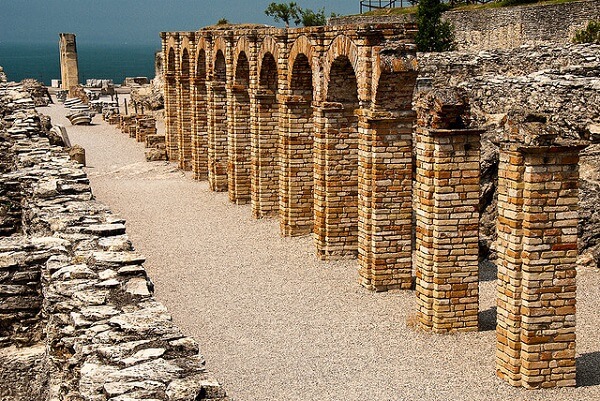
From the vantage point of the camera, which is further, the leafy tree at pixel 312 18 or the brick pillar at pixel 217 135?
the leafy tree at pixel 312 18

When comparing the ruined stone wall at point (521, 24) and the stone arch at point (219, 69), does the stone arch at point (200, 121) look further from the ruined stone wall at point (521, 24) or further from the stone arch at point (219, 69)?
the ruined stone wall at point (521, 24)

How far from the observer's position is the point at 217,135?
22344 millimetres

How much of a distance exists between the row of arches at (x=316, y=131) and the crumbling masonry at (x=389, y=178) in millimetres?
24

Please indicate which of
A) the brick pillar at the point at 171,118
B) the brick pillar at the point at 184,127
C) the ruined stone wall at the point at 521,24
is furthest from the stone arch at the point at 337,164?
the brick pillar at the point at 171,118

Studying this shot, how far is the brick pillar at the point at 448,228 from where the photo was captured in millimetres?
10430

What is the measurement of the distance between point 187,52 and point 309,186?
1060cm

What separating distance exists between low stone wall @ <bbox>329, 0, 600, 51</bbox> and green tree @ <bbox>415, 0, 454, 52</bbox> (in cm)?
51

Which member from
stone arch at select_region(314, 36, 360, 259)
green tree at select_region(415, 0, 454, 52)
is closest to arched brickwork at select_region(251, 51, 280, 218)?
stone arch at select_region(314, 36, 360, 259)

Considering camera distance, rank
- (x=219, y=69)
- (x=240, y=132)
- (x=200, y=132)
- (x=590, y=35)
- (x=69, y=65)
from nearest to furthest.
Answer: (x=240, y=132) < (x=219, y=69) < (x=200, y=132) < (x=590, y=35) < (x=69, y=65)

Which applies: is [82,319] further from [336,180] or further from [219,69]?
[219,69]

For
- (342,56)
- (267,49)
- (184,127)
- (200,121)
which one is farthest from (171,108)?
(342,56)

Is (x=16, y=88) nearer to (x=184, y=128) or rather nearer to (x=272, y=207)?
(x=184, y=128)

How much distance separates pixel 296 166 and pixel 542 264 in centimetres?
844

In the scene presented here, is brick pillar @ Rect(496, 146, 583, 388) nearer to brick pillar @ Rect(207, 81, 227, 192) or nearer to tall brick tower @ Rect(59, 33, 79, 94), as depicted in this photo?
brick pillar @ Rect(207, 81, 227, 192)
